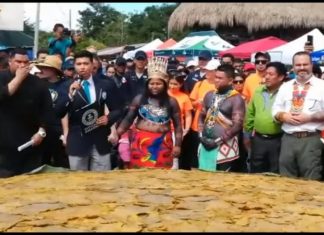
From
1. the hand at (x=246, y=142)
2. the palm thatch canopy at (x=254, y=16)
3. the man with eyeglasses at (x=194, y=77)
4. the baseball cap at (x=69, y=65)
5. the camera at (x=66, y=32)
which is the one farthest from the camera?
the palm thatch canopy at (x=254, y=16)

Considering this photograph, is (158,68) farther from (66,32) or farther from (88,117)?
(66,32)

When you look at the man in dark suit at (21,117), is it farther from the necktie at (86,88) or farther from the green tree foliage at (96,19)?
the green tree foliage at (96,19)

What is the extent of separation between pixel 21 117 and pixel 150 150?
122 centimetres

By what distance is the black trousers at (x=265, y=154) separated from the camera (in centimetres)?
642

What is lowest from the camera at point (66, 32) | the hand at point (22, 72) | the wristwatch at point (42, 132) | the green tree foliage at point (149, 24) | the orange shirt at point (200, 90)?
the wristwatch at point (42, 132)

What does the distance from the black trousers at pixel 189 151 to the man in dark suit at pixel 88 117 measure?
187cm

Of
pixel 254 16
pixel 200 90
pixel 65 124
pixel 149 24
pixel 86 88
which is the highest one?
pixel 149 24

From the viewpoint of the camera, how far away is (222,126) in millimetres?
6266

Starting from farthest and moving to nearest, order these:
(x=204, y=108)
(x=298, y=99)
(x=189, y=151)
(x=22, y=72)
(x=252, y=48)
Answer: (x=252, y=48)
(x=189, y=151)
(x=204, y=108)
(x=298, y=99)
(x=22, y=72)

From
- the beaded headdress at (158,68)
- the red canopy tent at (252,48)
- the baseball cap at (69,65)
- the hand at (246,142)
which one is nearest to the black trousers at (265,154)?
the hand at (246,142)

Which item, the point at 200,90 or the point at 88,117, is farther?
the point at 200,90

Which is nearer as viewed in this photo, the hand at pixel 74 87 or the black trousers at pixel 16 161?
the black trousers at pixel 16 161

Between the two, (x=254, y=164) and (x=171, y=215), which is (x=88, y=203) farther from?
(x=254, y=164)

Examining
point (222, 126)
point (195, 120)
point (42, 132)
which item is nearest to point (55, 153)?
point (42, 132)
